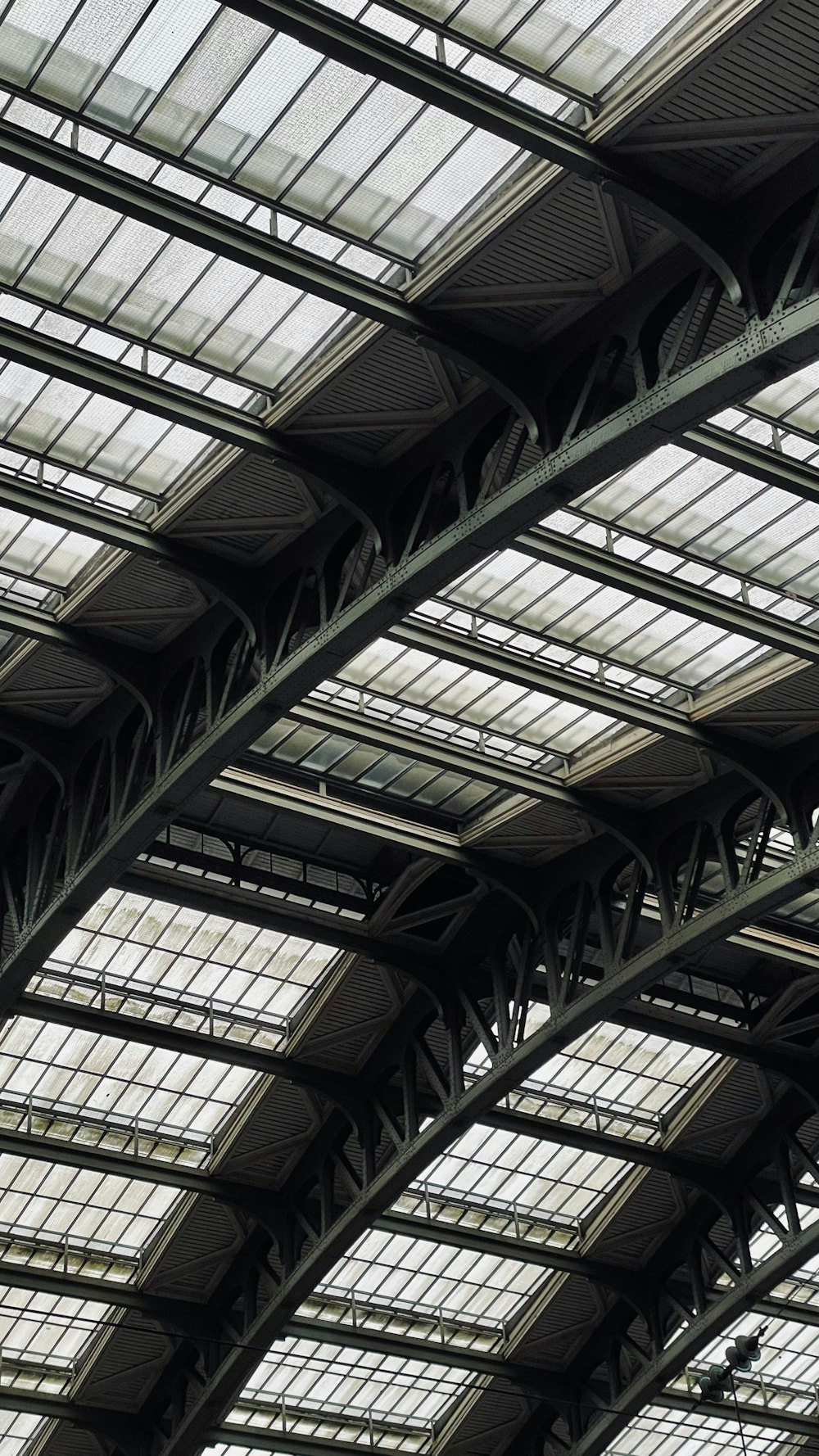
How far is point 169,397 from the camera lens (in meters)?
24.0

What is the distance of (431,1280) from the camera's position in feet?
144

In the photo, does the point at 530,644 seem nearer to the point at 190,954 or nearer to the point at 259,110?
the point at 259,110

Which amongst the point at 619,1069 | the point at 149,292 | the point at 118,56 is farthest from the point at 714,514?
the point at 619,1069

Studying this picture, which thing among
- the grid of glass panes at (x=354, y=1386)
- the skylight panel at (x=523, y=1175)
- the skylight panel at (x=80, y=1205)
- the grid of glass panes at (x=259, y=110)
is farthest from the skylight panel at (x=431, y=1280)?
the grid of glass panes at (x=259, y=110)

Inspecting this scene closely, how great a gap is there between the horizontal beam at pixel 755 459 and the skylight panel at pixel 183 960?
15110 mm

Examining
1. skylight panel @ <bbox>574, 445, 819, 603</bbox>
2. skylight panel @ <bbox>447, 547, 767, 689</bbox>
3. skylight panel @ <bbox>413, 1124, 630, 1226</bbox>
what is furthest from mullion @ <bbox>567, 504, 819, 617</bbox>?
skylight panel @ <bbox>413, 1124, 630, 1226</bbox>

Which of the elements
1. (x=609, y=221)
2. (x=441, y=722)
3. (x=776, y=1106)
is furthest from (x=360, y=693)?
(x=776, y=1106)

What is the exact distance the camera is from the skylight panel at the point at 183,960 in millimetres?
35406

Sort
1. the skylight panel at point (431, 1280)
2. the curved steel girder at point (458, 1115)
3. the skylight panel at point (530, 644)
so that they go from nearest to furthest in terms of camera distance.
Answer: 1. the skylight panel at point (530, 644)
2. the curved steel girder at point (458, 1115)
3. the skylight panel at point (431, 1280)

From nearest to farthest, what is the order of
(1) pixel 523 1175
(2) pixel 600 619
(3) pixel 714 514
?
(3) pixel 714 514, (2) pixel 600 619, (1) pixel 523 1175

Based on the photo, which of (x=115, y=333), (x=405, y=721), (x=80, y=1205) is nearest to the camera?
(x=115, y=333)

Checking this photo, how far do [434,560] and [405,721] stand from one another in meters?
6.68

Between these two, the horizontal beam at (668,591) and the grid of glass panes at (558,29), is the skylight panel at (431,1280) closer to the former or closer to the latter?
the horizontal beam at (668,591)

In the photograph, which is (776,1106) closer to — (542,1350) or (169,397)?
(542,1350)
